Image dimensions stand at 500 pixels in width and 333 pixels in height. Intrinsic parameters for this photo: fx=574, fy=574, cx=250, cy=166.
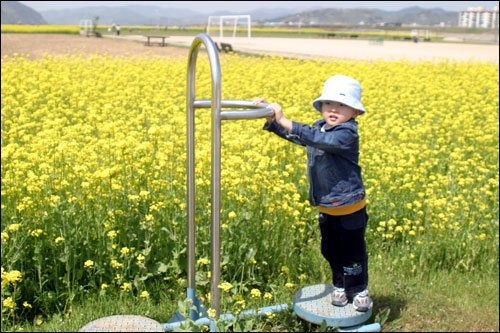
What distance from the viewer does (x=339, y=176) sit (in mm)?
2850

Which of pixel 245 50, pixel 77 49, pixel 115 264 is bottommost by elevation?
pixel 115 264

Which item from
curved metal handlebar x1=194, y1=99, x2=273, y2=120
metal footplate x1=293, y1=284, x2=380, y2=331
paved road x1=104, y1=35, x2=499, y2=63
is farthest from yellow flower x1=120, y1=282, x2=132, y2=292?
paved road x1=104, y1=35, x2=499, y2=63

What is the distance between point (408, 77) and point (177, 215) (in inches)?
355

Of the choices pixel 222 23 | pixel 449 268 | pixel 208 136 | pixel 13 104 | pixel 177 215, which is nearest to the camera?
pixel 177 215

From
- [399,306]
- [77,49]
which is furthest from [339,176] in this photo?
[77,49]

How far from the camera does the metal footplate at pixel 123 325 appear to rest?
2.58 meters

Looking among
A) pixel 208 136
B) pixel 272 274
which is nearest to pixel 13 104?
pixel 208 136

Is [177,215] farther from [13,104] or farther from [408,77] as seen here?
[408,77]

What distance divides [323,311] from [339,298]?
129 mm

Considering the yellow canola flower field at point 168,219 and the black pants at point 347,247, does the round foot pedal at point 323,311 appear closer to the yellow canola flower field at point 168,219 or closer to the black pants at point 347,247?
the black pants at point 347,247

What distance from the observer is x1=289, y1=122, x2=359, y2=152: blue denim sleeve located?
2611 mm

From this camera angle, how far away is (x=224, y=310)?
298cm

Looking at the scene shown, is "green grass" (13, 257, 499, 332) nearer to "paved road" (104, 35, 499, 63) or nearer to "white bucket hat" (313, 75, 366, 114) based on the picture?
"white bucket hat" (313, 75, 366, 114)

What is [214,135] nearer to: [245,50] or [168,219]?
[168,219]
